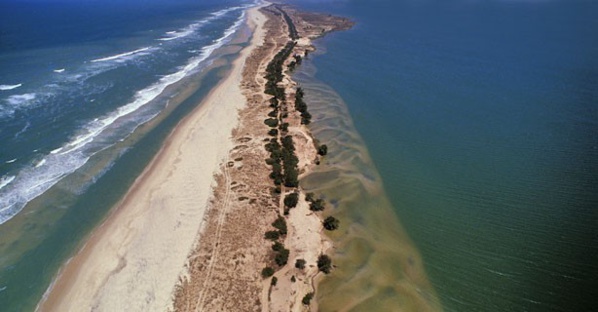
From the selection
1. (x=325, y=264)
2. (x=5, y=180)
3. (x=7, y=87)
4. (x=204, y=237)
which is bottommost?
→ (x=325, y=264)

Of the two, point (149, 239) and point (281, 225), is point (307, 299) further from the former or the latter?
point (149, 239)

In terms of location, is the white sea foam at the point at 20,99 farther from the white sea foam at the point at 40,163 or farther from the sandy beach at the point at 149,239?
the sandy beach at the point at 149,239

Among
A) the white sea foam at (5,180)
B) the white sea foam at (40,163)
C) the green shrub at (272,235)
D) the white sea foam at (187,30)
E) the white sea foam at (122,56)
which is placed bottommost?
the green shrub at (272,235)

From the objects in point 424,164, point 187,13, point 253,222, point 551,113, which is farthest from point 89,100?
point 187,13

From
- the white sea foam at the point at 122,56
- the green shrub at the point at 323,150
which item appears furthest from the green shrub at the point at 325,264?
the white sea foam at the point at 122,56

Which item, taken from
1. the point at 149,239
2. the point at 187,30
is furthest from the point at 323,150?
the point at 187,30

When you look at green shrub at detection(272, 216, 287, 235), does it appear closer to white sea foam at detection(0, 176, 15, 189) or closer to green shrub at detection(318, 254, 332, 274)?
green shrub at detection(318, 254, 332, 274)

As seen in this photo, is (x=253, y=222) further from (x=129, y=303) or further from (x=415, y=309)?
(x=415, y=309)
